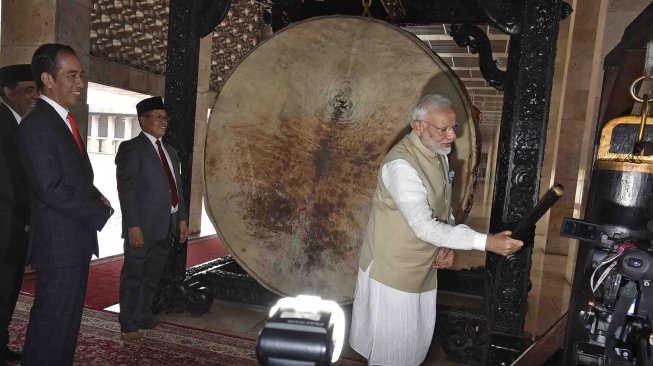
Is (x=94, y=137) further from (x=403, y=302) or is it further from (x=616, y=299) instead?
(x=616, y=299)

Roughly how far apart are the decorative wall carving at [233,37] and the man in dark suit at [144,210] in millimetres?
4325

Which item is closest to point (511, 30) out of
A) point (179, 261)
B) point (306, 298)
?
point (306, 298)

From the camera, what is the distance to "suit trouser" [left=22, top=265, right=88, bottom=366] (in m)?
1.82

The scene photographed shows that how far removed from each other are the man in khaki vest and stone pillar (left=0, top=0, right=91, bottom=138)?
9.95ft

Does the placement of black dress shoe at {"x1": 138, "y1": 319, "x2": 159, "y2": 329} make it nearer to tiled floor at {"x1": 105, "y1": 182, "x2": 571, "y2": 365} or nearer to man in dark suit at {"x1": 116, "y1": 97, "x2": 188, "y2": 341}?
man in dark suit at {"x1": 116, "y1": 97, "x2": 188, "y2": 341}

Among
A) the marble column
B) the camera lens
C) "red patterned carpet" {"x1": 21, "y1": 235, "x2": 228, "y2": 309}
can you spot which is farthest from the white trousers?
the marble column

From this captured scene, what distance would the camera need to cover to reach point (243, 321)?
321cm

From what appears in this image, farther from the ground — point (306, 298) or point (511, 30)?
point (511, 30)

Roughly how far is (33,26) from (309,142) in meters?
2.37

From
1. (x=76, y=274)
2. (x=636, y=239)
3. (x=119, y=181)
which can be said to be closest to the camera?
(x=636, y=239)

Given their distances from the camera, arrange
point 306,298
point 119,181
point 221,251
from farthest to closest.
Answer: point 221,251 → point 119,181 → point 306,298

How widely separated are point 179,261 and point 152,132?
0.91 metres

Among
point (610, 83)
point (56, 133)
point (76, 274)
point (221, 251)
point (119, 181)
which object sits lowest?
point (221, 251)

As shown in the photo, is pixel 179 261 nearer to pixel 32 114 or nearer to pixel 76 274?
pixel 76 274
